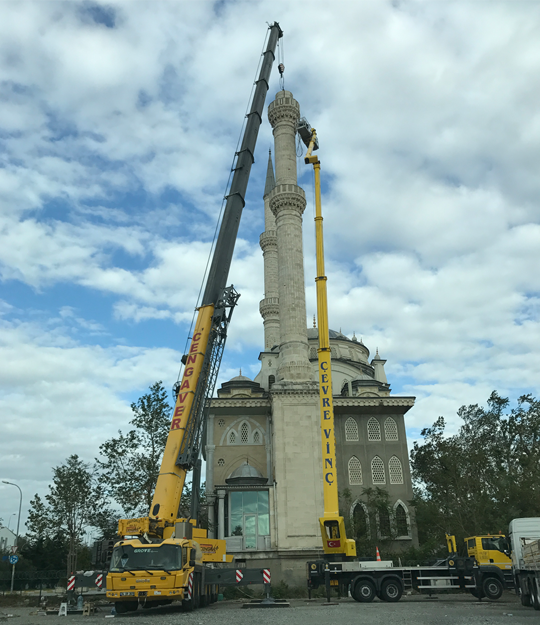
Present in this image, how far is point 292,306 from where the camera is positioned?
128 ft

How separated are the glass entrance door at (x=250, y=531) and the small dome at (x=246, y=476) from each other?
2.31 meters

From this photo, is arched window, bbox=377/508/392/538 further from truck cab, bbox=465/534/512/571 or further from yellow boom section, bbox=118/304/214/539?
yellow boom section, bbox=118/304/214/539

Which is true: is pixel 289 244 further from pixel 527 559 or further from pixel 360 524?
pixel 527 559

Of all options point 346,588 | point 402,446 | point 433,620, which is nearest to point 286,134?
point 402,446

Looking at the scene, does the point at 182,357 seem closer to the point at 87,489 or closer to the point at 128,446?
the point at 128,446

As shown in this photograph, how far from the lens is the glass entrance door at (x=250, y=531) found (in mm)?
33219

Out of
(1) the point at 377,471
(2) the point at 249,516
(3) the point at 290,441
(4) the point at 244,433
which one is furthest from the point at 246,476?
(1) the point at 377,471

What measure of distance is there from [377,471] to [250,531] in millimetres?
10734

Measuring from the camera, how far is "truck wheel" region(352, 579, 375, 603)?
62.8 feet

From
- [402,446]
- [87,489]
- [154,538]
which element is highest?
[402,446]

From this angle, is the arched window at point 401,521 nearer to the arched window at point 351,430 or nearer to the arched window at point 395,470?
the arched window at point 395,470

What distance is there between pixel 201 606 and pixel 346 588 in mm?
5241

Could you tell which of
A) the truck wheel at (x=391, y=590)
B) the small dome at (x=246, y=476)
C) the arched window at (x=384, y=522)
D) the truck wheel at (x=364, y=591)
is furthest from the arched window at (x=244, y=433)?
the truck wheel at (x=391, y=590)

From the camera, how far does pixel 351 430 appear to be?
4091cm
